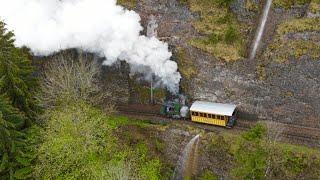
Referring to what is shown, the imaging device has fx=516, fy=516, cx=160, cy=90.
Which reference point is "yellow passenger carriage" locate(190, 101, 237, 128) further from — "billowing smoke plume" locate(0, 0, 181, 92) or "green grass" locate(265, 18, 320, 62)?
"green grass" locate(265, 18, 320, 62)

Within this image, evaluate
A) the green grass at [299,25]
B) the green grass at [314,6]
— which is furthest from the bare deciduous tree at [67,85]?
the green grass at [314,6]

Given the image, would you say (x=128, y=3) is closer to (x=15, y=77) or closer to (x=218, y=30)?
(x=218, y=30)

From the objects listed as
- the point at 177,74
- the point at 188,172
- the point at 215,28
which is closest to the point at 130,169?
the point at 188,172

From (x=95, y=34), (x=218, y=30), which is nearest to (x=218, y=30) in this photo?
(x=218, y=30)

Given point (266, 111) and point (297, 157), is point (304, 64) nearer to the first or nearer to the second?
point (266, 111)

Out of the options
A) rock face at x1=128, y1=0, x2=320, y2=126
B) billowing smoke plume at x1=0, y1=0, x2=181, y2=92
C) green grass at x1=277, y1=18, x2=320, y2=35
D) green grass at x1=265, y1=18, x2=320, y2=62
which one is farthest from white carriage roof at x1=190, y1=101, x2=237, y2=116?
green grass at x1=277, y1=18, x2=320, y2=35
